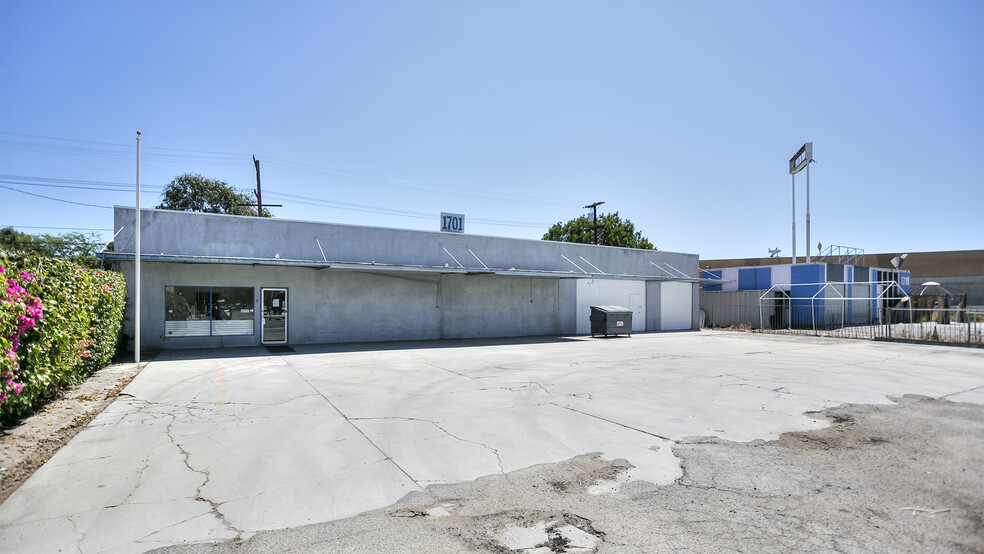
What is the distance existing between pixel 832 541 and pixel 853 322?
36.4 metres

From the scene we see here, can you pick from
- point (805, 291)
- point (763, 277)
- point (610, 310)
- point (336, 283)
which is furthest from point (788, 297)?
point (336, 283)

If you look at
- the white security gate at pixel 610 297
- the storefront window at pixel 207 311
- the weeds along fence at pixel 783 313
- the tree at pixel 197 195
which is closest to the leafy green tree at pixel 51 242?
the tree at pixel 197 195

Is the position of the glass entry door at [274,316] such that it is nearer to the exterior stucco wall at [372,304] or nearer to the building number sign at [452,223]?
the exterior stucco wall at [372,304]

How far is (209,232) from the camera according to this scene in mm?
16578

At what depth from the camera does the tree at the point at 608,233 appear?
4675 centimetres

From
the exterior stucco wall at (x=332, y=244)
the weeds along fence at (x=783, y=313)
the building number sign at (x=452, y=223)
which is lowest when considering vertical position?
the weeds along fence at (x=783, y=313)

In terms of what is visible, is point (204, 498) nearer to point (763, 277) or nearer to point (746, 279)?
point (763, 277)

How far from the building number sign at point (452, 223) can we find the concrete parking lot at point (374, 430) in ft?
27.1

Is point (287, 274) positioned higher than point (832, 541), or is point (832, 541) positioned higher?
point (287, 274)

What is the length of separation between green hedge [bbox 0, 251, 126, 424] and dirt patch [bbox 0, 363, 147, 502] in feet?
0.70

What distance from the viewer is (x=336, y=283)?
18.9 meters

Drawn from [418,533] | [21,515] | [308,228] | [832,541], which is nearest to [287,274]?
[308,228]

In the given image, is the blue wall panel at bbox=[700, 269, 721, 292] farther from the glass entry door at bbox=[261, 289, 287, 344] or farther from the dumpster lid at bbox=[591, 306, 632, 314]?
the glass entry door at bbox=[261, 289, 287, 344]

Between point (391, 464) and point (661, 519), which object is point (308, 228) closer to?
point (391, 464)
